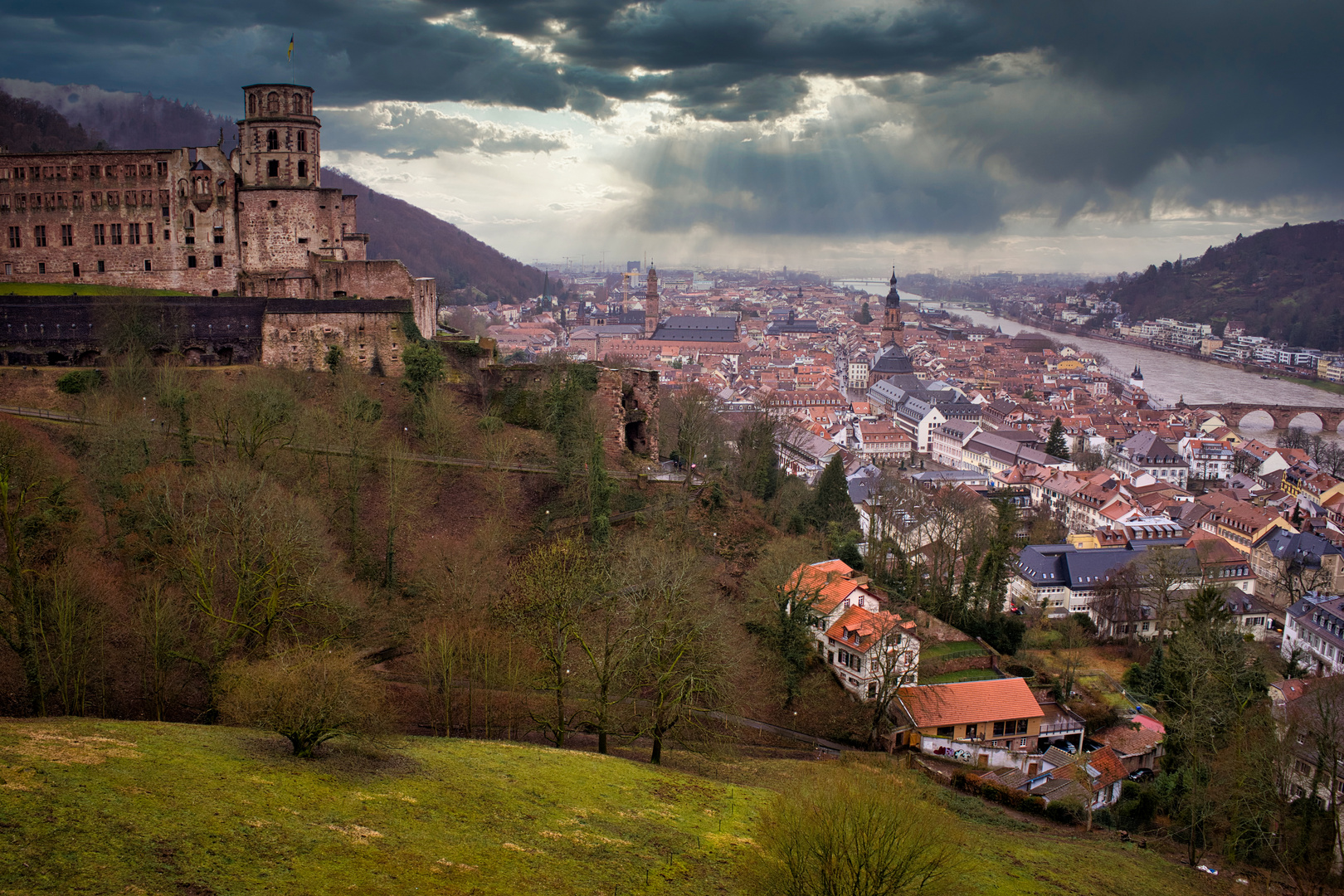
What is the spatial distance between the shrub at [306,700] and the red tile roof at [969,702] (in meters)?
20.2

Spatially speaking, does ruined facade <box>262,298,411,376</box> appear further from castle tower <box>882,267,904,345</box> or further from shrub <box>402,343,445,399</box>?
castle tower <box>882,267,904,345</box>

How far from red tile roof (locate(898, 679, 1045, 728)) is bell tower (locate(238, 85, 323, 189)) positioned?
33.8m

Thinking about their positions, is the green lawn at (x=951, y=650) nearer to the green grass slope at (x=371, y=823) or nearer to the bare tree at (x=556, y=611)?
the green grass slope at (x=371, y=823)

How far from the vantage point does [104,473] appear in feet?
85.3

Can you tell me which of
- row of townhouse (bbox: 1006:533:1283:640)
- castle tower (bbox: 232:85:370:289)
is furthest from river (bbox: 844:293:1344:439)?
castle tower (bbox: 232:85:370:289)

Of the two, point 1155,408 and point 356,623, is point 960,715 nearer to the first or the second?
point 356,623

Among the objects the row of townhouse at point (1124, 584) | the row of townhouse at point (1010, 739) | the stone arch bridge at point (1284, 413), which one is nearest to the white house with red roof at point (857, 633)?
the row of townhouse at point (1010, 739)

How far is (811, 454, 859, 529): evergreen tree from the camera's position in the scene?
48.7 metres

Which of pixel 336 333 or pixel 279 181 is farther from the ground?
pixel 279 181

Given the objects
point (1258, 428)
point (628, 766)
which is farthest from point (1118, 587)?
point (1258, 428)

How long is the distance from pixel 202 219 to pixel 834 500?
3372cm

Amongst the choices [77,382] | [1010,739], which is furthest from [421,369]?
[1010,739]

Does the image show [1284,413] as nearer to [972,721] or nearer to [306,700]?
[972,721]

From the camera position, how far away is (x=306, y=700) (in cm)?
1667
